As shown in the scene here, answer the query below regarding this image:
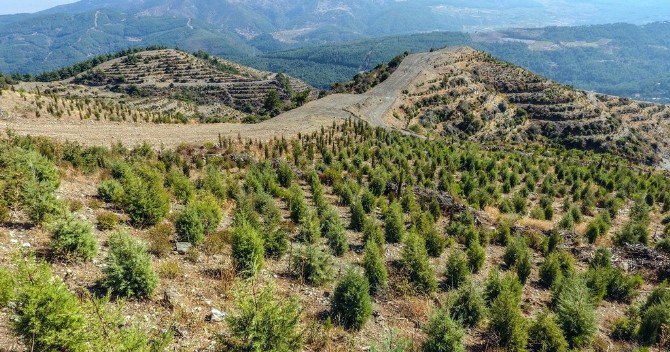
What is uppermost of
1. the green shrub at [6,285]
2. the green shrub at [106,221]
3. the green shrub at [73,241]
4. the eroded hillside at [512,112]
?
the green shrub at [6,285]

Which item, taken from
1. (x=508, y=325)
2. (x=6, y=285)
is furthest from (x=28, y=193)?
(x=508, y=325)

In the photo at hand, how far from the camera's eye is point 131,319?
853 cm

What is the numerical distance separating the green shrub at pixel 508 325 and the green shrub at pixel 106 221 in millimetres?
12383

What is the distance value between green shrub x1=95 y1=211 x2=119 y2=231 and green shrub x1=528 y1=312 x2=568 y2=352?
44.2 feet

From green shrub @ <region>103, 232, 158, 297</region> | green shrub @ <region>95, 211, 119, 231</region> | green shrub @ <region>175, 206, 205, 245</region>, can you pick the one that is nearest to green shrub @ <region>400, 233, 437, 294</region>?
green shrub @ <region>175, 206, 205, 245</region>

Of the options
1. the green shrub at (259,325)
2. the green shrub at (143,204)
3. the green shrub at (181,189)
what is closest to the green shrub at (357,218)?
the green shrub at (181,189)

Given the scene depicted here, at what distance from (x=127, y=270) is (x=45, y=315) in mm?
3179

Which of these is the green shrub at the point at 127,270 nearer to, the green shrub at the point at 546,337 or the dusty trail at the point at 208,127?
the green shrub at the point at 546,337

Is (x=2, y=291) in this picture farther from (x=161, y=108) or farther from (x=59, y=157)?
(x=161, y=108)

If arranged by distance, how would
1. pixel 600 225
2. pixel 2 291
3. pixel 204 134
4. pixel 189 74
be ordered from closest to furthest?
pixel 2 291
pixel 600 225
pixel 204 134
pixel 189 74

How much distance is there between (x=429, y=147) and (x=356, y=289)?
32253 mm

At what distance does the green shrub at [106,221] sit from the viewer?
12.6 meters

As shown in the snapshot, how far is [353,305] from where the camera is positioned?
34.3 ft

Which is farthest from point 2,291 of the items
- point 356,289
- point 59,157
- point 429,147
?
point 429,147
